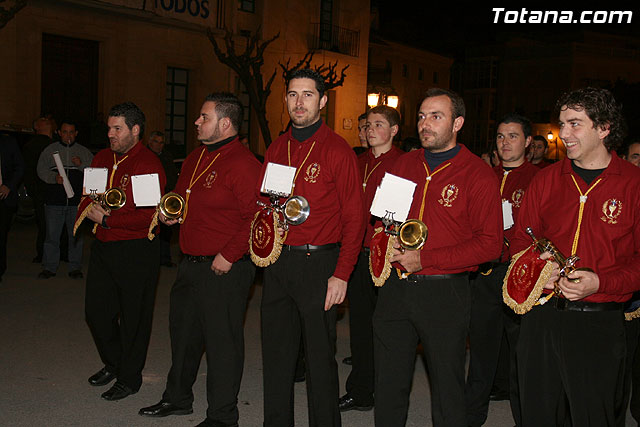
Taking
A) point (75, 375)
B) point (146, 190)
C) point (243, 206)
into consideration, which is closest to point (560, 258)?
point (243, 206)

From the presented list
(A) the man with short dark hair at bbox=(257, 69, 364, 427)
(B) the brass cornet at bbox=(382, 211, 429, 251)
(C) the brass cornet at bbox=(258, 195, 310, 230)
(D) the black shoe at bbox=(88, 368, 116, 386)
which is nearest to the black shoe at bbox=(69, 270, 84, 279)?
(D) the black shoe at bbox=(88, 368, 116, 386)

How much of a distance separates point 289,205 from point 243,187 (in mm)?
703

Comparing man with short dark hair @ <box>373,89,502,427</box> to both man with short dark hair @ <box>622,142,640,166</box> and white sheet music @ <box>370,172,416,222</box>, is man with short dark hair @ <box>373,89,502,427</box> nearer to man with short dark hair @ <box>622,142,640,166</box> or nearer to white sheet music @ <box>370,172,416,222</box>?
white sheet music @ <box>370,172,416,222</box>

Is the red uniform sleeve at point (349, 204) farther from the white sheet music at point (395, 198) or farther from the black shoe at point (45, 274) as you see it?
the black shoe at point (45, 274)

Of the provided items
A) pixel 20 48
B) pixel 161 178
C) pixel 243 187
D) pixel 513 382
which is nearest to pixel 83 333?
pixel 161 178

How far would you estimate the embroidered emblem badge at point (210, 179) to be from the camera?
513 centimetres

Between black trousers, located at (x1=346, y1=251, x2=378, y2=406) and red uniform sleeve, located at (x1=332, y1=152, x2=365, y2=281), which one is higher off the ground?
red uniform sleeve, located at (x1=332, y1=152, x2=365, y2=281)

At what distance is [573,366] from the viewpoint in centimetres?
372

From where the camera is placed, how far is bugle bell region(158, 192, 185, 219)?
509 cm

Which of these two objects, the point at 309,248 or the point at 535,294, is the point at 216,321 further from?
the point at 535,294

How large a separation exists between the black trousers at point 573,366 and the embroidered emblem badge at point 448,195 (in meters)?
0.80

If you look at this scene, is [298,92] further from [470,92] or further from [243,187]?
[470,92]

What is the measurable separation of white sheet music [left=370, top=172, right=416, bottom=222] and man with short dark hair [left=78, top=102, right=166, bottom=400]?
228cm

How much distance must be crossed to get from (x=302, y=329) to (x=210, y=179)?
1332 millimetres
